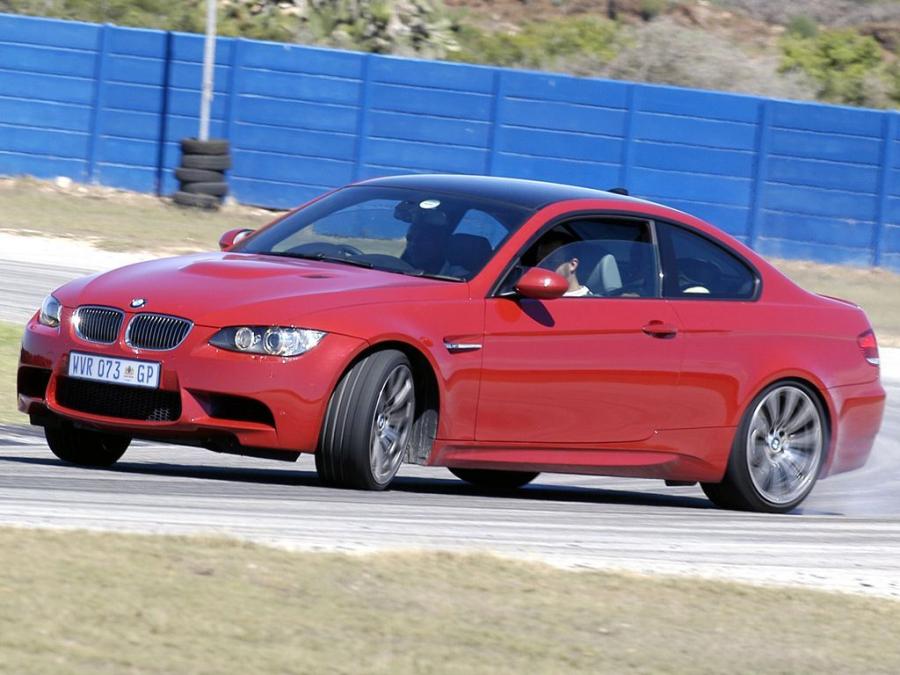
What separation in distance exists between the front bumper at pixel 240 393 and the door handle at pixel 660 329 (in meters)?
1.77

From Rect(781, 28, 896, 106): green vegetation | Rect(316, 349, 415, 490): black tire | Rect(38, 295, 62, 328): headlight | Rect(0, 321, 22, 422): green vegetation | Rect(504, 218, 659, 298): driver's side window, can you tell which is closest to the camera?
Rect(316, 349, 415, 490): black tire

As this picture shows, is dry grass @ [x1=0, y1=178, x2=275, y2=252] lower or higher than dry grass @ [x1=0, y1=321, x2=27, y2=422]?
higher

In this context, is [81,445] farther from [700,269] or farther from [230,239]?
[700,269]

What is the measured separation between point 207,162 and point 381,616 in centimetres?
2306

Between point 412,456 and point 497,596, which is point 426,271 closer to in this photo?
point 412,456

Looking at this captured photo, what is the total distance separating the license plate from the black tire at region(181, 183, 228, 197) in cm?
2035

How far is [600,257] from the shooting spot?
8.80 metres

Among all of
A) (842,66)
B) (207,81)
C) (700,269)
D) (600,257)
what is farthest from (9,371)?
(842,66)

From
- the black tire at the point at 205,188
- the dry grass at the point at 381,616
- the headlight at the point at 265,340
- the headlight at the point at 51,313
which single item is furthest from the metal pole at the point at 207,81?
the dry grass at the point at 381,616

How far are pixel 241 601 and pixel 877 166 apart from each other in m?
24.0

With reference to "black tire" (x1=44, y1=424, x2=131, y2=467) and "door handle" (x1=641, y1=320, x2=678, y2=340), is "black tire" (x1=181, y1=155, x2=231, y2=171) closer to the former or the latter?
"black tire" (x1=44, y1=424, x2=131, y2=467)

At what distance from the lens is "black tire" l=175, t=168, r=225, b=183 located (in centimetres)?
2786

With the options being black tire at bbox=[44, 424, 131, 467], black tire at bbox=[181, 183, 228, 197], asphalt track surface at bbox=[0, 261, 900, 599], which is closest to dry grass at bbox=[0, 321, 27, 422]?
asphalt track surface at bbox=[0, 261, 900, 599]

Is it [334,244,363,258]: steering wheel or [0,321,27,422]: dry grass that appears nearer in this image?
[334,244,363,258]: steering wheel
